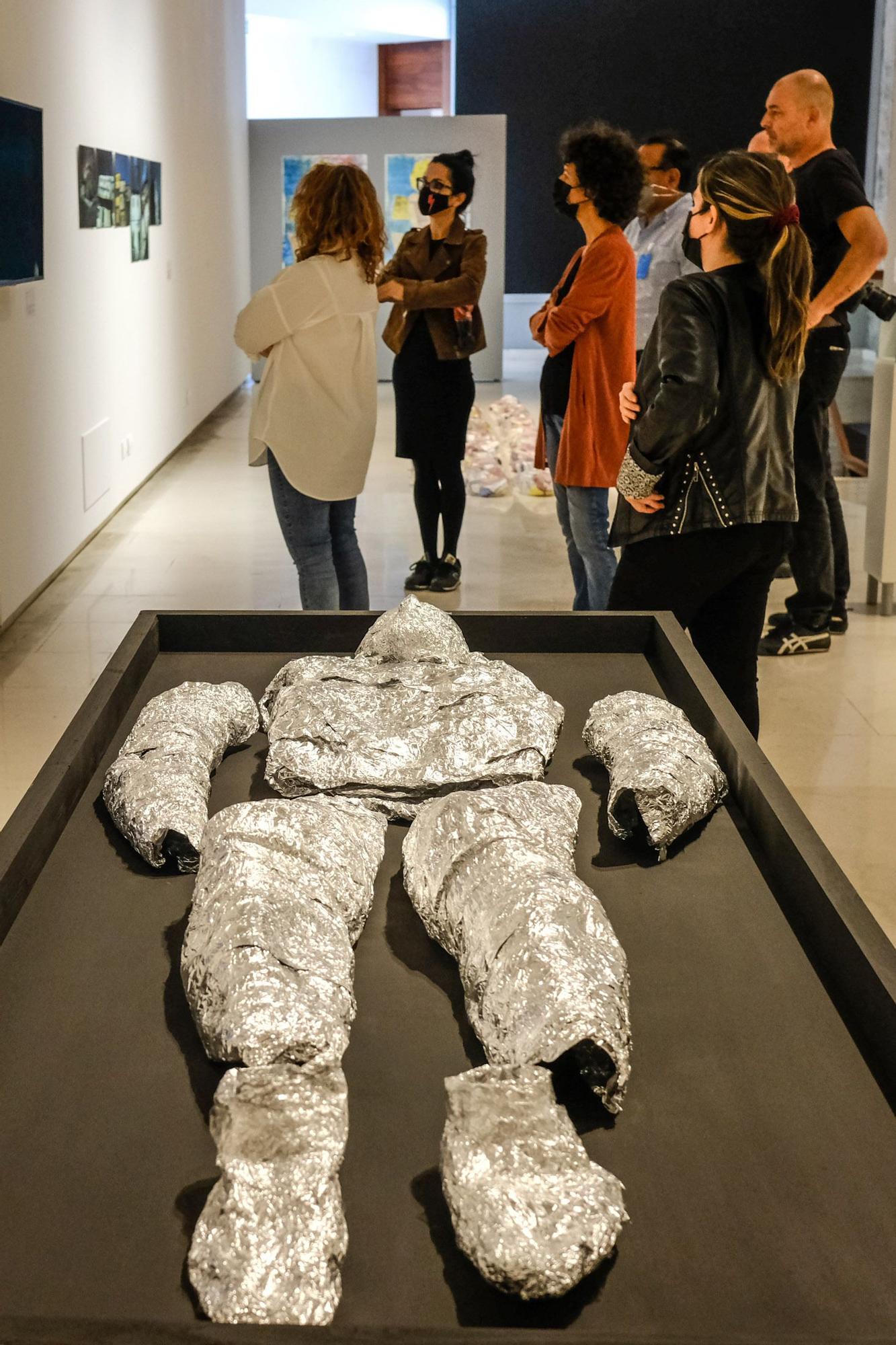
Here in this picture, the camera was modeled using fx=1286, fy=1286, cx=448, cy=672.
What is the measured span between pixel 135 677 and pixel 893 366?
3.51 meters

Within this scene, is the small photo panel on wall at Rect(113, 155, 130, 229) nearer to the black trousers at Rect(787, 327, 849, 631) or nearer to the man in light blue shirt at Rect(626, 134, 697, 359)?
the man in light blue shirt at Rect(626, 134, 697, 359)

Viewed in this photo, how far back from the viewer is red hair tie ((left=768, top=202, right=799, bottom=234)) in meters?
2.33

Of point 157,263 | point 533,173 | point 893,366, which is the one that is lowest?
point 893,366

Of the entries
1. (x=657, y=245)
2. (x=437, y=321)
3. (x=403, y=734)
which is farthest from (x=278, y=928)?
(x=657, y=245)

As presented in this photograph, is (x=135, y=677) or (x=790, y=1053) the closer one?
(x=790, y=1053)

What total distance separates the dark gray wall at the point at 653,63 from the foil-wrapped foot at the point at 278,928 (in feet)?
42.7

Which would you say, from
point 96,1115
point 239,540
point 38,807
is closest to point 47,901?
point 38,807

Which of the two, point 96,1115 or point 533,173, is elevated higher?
point 533,173

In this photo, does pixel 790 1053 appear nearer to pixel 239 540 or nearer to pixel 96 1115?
pixel 96 1115

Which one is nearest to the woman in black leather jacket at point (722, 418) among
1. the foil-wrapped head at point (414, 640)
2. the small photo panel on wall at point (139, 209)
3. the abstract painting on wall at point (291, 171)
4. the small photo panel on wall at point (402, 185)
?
the foil-wrapped head at point (414, 640)

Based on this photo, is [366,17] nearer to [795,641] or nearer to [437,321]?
[437,321]

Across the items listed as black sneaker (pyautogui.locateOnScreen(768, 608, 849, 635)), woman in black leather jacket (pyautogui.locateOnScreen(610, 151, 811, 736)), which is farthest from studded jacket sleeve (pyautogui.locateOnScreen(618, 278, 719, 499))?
black sneaker (pyautogui.locateOnScreen(768, 608, 849, 635))

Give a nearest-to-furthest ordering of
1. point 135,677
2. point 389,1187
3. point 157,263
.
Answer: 1. point 389,1187
2. point 135,677
3. point 157,263

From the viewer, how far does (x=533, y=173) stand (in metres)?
13.7
